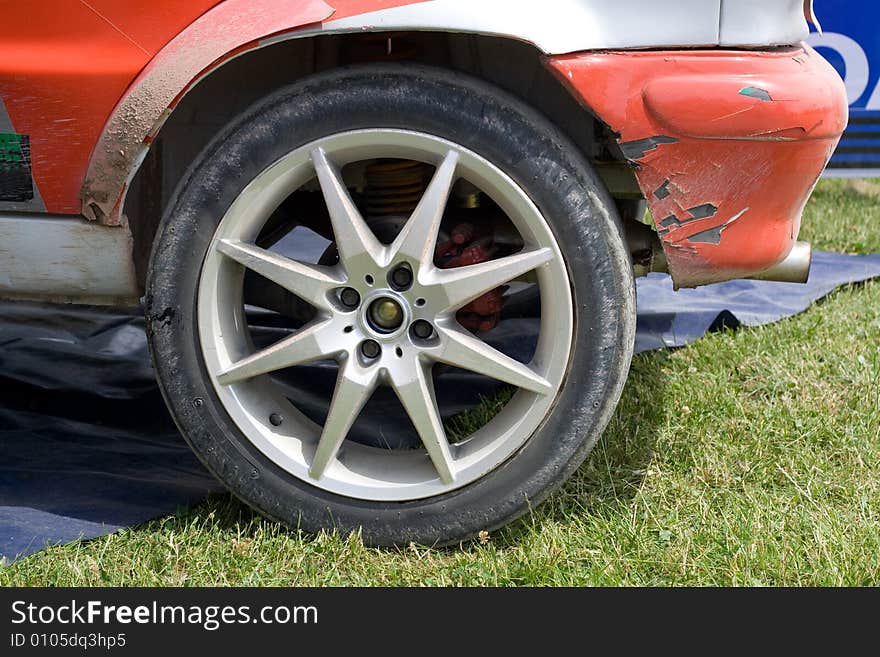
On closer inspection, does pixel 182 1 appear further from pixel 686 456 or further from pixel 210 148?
pixel 686 456

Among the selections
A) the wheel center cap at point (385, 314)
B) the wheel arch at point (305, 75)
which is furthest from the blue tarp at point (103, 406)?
the wheel center cap at point (385, 314)

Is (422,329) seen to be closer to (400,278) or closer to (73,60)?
(400,278)

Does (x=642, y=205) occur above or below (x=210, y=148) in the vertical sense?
below

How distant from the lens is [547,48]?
2.04m

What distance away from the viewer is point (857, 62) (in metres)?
5.66

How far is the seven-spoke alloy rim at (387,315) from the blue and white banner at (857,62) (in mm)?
3993

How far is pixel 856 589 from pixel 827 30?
4344 millimetres

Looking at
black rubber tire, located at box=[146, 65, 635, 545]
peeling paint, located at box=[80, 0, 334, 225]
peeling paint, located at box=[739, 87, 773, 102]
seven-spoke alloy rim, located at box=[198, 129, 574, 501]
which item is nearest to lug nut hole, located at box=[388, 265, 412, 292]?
seven-spoke alloy rim, located at box=[198, 129, 574, 501]

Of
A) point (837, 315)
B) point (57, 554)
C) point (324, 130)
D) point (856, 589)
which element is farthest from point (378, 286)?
point (837, 315)

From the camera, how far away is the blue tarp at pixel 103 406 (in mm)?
2561

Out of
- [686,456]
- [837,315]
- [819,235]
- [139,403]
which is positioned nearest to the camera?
[686,456]

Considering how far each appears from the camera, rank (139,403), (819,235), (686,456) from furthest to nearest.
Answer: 1. (819,235)
2. (139,403)
3. (686,456)

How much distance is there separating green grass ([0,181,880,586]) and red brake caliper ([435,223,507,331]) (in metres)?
0.50

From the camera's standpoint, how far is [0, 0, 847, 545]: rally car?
2.06 m
